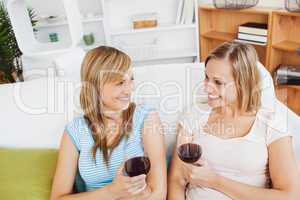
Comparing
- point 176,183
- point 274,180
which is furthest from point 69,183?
point 274,180

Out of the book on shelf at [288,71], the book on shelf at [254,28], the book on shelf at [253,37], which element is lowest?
the book on shelf at [288,71]

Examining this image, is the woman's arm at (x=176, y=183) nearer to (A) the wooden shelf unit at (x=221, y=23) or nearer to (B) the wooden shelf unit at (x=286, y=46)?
(B) the wooden shelf unit at (x=286, y=46)

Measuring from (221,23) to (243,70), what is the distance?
2.32 metres

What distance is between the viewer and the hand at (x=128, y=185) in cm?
104

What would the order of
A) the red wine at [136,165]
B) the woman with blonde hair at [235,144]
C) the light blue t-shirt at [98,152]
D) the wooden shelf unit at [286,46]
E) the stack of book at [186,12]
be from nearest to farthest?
the red wine at [136,165] < the woman with blonde hair at [235,144] < the light blue t-shirt at [98,152] < the wooden shelf unit at [286,46] < the stack of book at [186,12]

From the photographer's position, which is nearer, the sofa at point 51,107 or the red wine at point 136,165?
the red wine at point 136,165

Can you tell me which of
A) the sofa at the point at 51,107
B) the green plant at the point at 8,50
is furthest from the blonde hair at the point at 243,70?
the green plant at the point at 8,50

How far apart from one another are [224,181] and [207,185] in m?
0.08

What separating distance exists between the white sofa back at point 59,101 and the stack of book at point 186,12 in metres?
1.99

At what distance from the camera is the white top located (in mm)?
1188

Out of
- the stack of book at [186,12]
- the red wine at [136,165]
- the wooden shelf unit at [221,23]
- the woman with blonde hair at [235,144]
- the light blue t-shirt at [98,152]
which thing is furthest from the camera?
the stack of book at [186,12]

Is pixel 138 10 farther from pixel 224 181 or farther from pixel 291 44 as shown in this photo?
pixel 224 181

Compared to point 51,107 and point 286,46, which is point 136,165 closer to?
point 51,107

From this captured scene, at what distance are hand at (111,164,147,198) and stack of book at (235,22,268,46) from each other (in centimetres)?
212
